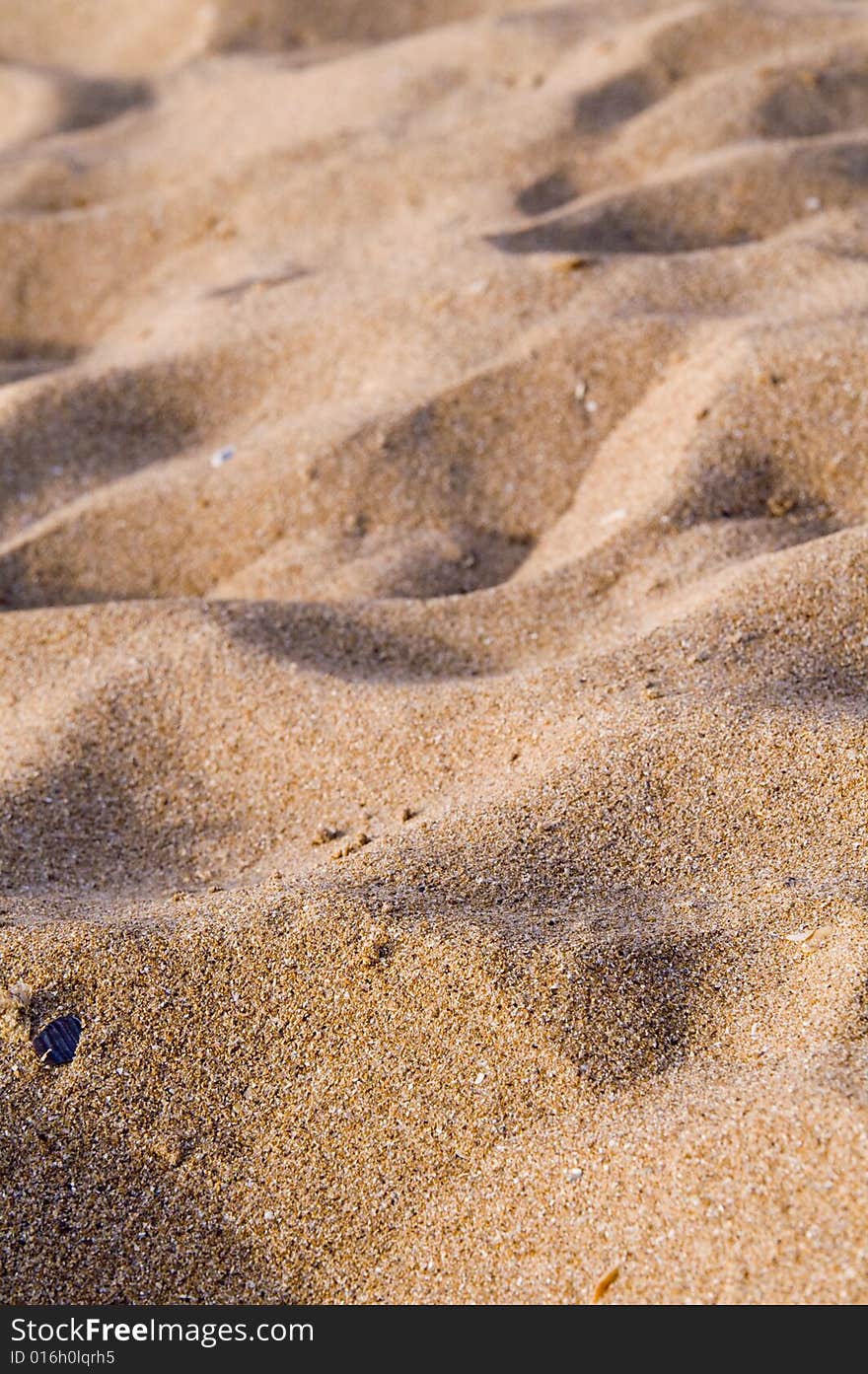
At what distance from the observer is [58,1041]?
1.75 metres

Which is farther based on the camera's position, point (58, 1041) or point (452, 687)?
point (452, 687)

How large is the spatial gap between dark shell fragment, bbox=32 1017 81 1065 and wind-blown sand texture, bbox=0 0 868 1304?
15 millimetres

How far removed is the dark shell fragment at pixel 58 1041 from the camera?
5.70 feet

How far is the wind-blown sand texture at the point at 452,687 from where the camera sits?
1.57 meters

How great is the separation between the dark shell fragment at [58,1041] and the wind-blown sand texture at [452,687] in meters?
0.01

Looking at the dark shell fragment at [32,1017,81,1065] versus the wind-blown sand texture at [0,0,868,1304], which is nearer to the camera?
the wind-blown sand texture at [0,0,868,1304]

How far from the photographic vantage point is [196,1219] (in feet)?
5.26

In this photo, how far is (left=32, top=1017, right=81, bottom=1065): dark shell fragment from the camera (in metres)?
1.74

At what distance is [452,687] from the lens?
7.59 ft

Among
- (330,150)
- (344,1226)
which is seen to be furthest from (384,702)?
(330,150)

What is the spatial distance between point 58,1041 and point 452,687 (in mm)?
899

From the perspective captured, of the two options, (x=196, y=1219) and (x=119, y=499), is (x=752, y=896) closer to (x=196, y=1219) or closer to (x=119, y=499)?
(x=196, y=1219)

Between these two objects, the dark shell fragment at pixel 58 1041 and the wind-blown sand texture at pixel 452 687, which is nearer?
the wind-blown sand texture at pixel 452 687

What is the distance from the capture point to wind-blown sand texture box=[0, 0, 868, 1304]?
1572mm
